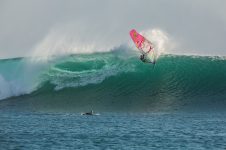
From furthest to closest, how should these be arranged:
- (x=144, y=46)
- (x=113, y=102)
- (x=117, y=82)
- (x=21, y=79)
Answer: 1. (x=21, y=79)
2. (x=117, y=82)
3. (x=144, y=46)
4. (x=113, y=102)

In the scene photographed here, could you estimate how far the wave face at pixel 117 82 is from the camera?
1299 inches

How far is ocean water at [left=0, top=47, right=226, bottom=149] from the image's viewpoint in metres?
20.9

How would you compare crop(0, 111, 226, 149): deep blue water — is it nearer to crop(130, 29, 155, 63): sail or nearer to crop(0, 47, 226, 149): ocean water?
crop(0, 47, 226, 149): ocean water

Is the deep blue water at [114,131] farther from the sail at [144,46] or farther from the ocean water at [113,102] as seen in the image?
the sail at [144,46]

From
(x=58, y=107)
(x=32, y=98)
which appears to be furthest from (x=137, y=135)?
(x=32, y=98)

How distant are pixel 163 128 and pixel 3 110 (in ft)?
34.8

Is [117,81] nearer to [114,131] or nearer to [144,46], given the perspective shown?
[144,46]

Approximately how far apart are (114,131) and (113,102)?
1020 cm

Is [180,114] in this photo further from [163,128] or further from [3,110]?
[3,110]

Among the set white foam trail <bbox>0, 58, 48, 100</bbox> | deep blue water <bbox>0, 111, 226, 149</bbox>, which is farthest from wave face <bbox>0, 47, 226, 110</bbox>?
deep blue water <bbox>0, 111, 226, 149</bbox>

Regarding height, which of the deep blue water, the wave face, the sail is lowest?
the deep blue water

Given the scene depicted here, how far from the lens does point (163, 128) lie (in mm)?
23547

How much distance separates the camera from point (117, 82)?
3566 cm

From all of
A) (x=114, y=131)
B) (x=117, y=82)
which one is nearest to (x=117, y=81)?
(x=117, y=82)
